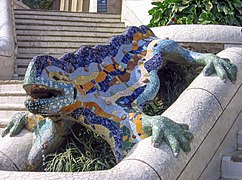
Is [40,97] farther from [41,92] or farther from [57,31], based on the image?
[57,31]

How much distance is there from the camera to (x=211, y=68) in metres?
5.05

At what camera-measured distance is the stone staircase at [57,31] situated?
34.4 feet

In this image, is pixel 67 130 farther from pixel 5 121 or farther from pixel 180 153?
pixel 5 121

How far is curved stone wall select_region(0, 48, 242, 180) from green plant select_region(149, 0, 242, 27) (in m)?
1.48

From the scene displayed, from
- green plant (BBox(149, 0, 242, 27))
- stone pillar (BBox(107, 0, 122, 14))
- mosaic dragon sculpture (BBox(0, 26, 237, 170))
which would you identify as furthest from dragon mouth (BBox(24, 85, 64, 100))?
→ stone pillar (BBox(107, 0, 122, 14))

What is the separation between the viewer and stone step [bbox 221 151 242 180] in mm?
4629

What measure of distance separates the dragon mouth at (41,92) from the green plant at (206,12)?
320 centimetres

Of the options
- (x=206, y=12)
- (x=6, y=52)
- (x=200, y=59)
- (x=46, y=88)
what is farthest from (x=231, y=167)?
(x=6, y=52)

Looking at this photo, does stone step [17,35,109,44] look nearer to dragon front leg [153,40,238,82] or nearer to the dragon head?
dragon front leg [153,40,238,82]

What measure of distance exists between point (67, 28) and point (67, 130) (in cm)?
736

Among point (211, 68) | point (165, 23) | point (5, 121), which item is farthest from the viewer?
point (165, 23)

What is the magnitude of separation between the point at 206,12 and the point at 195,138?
3078 millimetres

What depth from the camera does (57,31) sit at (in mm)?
11547

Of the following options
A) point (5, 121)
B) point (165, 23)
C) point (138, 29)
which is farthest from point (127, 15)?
point (138, 29)
